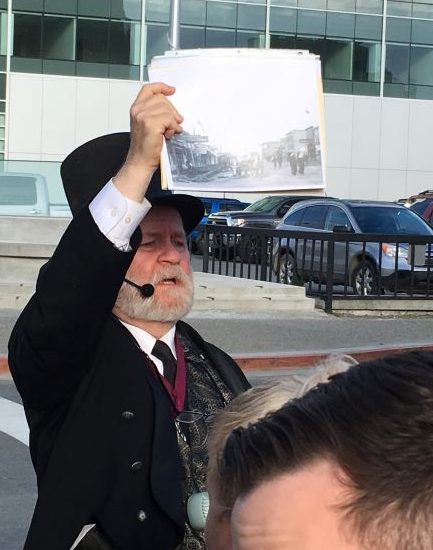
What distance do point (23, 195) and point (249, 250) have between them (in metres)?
3.94

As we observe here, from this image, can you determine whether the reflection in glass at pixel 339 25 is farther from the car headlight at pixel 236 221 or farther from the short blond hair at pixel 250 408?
the short blond hair at pixel 250 408

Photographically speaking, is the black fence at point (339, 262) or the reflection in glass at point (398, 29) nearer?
the black fence at point (339, 262)

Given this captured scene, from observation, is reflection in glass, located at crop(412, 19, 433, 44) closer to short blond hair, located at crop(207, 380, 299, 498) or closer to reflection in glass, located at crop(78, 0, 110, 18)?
reflection in glass, located at crop(78, 0, 110, 18)

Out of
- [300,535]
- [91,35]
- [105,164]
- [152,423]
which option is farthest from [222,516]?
[91,35]

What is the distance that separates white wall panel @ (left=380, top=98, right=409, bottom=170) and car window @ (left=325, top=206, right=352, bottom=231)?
26.5 metres

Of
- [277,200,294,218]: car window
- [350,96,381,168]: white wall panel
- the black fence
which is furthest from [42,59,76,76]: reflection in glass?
the black fence

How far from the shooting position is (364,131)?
4691cm

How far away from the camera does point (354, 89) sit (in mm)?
46375

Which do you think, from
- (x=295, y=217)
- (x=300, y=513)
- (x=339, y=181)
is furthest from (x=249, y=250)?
(x=339, y=181)

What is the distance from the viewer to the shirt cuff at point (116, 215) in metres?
2.65

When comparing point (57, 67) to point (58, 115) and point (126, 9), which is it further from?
point (126, 9)

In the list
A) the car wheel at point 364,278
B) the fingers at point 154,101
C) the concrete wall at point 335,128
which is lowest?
the car wheel at point 364,278

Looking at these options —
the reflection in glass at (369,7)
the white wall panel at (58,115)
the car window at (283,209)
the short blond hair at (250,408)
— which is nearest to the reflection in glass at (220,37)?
the white wall panel at (58,115)

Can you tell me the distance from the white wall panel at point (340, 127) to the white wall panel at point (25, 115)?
11.0 m
